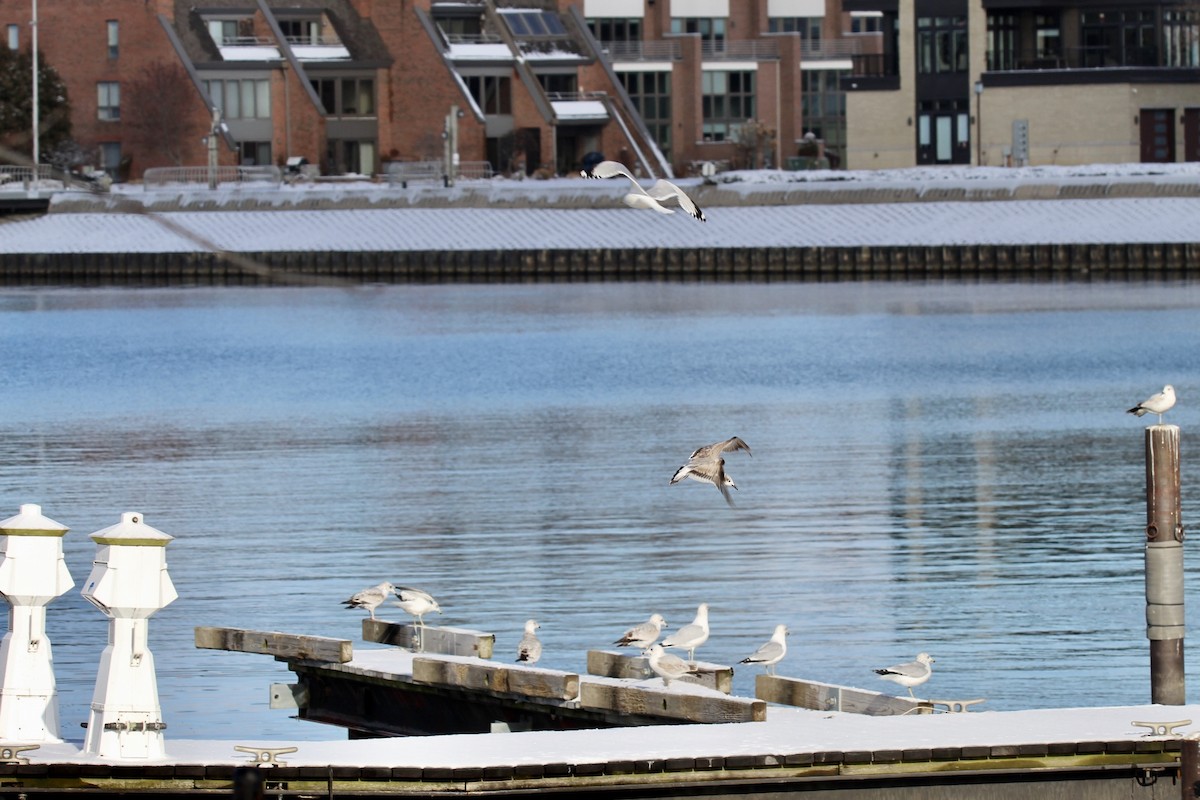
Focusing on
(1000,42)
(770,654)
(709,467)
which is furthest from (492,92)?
(709,467)

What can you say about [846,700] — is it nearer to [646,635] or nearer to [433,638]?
[646,635]

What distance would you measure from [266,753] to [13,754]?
1311 mm

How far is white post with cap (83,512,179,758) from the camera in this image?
1246 centimetres

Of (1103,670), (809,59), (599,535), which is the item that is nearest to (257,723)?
(1103,670)

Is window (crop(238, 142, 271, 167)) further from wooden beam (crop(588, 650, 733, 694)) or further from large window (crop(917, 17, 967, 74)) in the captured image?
wooden beam (crop(588, 650, 733, 694))

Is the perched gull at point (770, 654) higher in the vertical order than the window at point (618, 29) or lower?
lower

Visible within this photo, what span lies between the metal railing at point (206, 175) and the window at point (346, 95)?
6.99m

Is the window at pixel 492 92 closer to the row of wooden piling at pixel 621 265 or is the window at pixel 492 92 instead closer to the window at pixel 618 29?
the window at pixel 618 29

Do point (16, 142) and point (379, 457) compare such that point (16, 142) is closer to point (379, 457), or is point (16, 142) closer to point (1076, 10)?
point (1076, 10)

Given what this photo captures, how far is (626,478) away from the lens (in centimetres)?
3309

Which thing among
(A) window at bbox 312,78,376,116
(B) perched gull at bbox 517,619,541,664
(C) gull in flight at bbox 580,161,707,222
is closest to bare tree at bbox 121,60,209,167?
(A) window at bbox 312,78,376,116

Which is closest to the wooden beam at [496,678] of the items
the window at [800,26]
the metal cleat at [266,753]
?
the metal cleat at [266,753]

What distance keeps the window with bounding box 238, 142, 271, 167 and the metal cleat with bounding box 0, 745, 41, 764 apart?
91993mm

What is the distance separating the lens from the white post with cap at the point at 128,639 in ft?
40.9
